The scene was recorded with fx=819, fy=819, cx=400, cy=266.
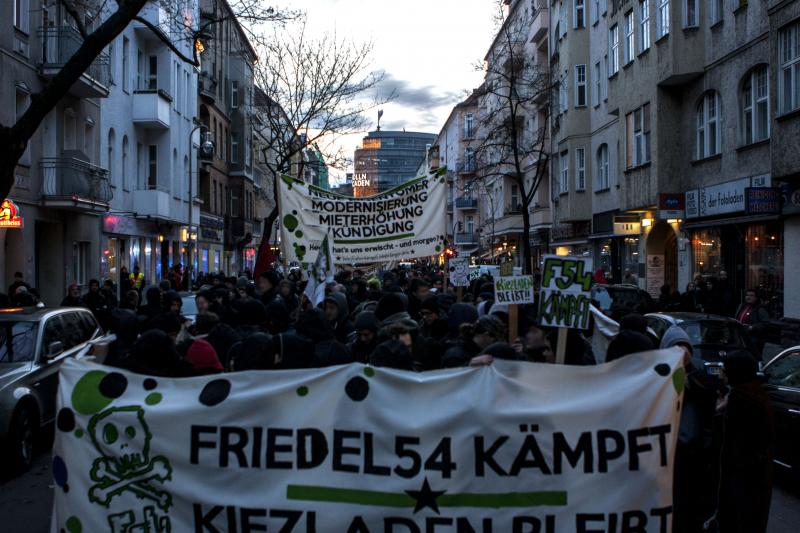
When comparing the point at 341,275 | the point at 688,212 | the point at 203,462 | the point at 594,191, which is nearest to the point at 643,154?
the point at 688,212

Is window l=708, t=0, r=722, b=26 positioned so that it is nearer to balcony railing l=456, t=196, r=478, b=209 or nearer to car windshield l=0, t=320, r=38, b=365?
car windshield l=0, t=320, r=38, b=365

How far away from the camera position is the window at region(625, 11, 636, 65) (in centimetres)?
2908

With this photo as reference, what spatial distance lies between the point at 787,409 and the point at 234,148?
2125 inches

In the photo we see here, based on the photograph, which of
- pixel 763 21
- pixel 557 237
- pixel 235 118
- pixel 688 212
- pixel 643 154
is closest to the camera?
pixel 763 21

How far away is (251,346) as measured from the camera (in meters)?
6.67

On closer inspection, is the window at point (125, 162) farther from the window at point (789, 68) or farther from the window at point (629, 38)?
the window at point (789, 68)

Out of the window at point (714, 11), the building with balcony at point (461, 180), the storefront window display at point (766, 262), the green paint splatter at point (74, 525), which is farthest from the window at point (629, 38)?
the building with balcony at point (461, 180)

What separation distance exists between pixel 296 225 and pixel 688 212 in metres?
16.7

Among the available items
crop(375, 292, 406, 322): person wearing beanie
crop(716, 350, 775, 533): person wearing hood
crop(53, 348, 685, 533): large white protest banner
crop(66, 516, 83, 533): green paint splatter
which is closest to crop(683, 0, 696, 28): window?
crop(375, 292, 406, 322): person wearing beanie

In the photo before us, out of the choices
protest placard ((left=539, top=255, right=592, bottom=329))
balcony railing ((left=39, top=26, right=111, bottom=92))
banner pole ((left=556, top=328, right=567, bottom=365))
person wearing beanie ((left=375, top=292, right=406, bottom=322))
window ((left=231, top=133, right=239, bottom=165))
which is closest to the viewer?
banner pole ((left=556, top=328, right=567, bottom=365))

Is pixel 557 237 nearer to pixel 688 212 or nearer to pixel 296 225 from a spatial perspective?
pixel 688 212

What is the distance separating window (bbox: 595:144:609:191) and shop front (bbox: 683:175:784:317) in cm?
911

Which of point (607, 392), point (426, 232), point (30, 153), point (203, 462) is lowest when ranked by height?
point (203, 462)

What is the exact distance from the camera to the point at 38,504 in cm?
781
